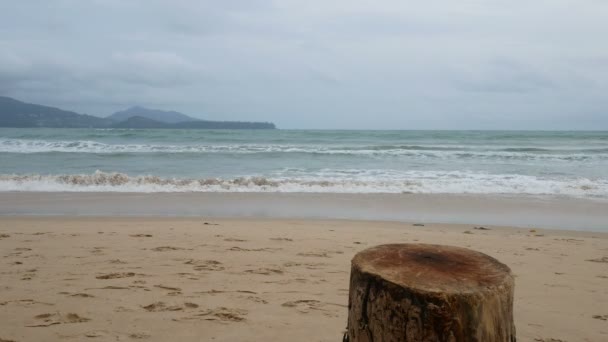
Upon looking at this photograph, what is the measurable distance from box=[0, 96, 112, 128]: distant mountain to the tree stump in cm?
6296

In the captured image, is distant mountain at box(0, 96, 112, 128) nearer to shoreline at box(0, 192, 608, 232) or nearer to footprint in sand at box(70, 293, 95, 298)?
shoreline at box(0, 192, 608, 232)

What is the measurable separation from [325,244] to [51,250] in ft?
10.7

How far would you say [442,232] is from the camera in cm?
602

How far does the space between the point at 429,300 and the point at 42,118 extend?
72.6 meters

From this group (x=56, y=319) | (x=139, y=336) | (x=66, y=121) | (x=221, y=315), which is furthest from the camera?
(x=66, y=121)

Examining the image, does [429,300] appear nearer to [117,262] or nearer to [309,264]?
[309,264]

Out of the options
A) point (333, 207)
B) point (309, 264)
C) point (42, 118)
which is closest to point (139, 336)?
point (309, 264)

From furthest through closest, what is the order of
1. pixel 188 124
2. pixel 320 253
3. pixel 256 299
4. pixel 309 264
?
pixel 188 124
pixel 320 253
pixel 309 264
pixel 256 299

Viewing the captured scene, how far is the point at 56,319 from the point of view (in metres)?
2.82

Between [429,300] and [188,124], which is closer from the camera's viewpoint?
[429,300]

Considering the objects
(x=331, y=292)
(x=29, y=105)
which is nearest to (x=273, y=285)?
(x=331, y=292)

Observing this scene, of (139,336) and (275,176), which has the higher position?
(275,176)

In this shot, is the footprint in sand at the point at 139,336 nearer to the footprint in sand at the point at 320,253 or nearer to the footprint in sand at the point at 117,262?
the footprint in sand at the point at 117,262

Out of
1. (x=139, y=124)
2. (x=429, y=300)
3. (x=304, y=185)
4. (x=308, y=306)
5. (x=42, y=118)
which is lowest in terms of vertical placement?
(x=308, y=306)
